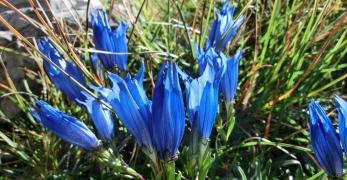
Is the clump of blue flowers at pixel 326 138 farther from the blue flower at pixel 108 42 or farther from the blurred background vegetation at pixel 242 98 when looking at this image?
the blue flower at pixel 108 42

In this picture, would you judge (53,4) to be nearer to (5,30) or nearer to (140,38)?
(5,30)

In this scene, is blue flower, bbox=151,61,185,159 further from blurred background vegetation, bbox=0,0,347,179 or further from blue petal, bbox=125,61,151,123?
blurred background vegetation, bbox=0,0,347,179

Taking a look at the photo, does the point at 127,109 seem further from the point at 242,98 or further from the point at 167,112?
the point at 242,98

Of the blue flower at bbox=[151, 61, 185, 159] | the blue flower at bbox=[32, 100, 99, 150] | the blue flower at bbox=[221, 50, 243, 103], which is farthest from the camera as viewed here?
the blue flower at bbox=[221, 50, 243, 103]

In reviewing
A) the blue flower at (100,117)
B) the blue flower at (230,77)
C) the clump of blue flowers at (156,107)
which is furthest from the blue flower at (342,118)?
the blue flower at (100,117)

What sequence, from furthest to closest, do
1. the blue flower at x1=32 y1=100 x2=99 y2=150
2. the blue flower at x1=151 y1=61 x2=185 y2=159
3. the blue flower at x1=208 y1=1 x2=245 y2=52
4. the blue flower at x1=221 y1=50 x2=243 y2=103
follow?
the blue flower at x1=208 y1=1 x2=245 y2=52
the blue flower at x1=221 y1=50 x2=243 y2=103
the blue flower at x1=32 y1=100 x2=99 y2=150
the blue flower at x1=151 y1=61 x2=185 y2=159

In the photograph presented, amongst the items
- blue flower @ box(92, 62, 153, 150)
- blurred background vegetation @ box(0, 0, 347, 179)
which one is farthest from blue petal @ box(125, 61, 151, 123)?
blurred background vegetation @ box(0, 0, 347, 179)

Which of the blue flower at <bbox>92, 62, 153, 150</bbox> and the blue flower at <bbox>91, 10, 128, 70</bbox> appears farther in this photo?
the blue flower at <bbox>91, 10, 128, 70</bbox>
